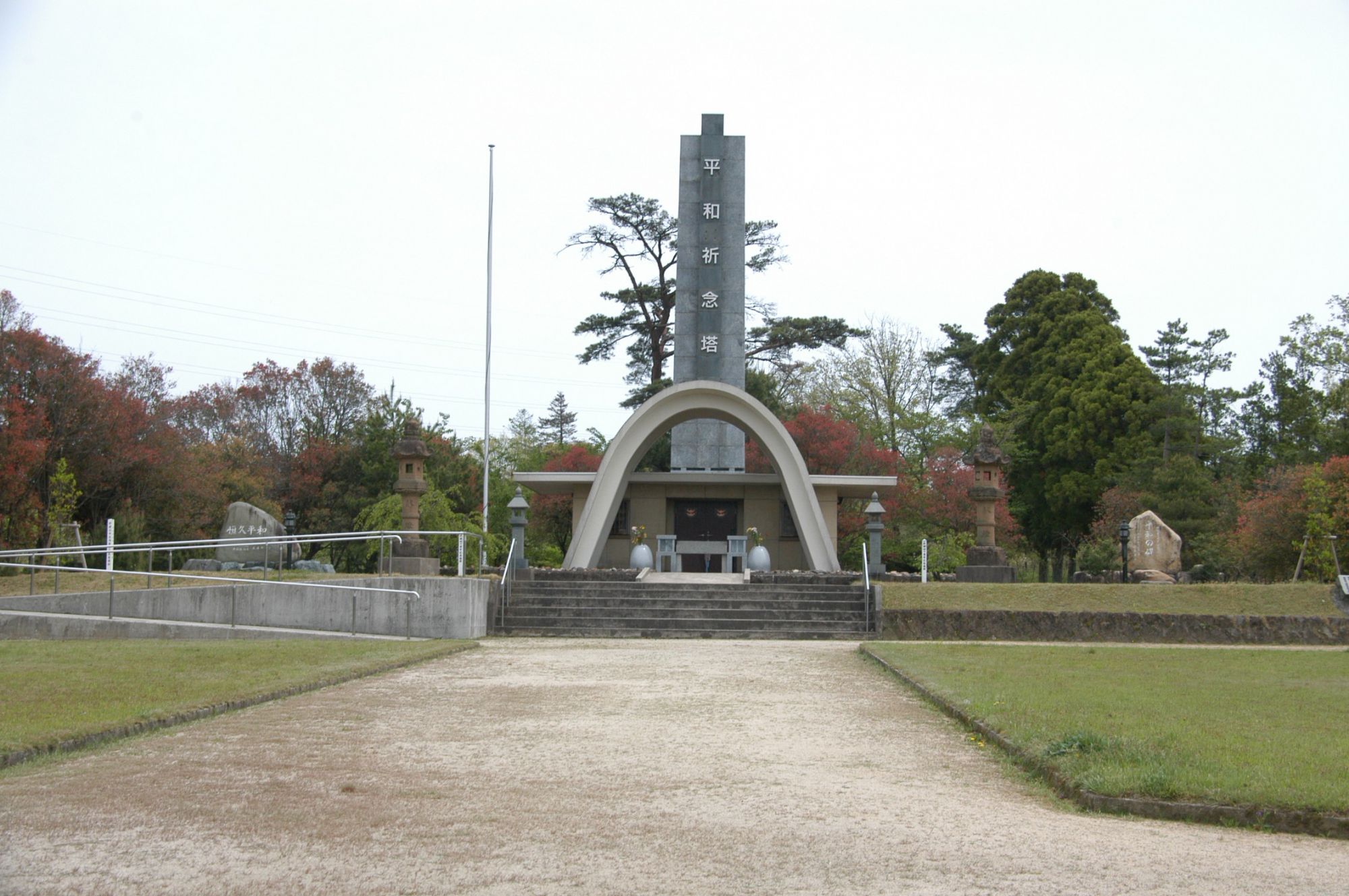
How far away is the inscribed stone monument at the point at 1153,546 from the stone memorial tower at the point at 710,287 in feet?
31.2

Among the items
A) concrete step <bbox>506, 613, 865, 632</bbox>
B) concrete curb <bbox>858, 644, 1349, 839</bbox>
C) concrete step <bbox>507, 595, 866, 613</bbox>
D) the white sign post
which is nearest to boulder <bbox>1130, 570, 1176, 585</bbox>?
concrete step <bbox>507, 595, 866, 613</bbox>

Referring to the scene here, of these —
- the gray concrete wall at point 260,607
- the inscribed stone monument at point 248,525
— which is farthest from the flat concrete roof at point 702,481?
the gray concrete wall at point 260,607

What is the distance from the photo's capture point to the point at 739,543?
89.5 ft

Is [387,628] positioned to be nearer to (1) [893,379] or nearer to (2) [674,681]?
(2) [674,681]

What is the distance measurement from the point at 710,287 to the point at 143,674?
2090 cm

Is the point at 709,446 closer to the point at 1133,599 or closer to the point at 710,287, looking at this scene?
the point at 710,287

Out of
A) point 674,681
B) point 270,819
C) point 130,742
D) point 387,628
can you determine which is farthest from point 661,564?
point 270,819

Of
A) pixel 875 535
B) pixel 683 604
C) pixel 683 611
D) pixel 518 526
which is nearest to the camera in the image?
pixel 683 611

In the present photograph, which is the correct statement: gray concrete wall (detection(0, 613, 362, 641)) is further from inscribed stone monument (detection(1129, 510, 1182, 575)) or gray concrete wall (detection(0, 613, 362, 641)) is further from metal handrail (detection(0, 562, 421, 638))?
inscribed stone monument (detection(1129, 510, 1182, 575))

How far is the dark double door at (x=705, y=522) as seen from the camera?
2988 cm

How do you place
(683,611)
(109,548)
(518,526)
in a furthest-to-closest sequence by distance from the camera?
(518,526) → (683,611) → (109,548)

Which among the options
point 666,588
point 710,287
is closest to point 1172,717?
point 666,588

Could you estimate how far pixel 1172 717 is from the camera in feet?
26.1

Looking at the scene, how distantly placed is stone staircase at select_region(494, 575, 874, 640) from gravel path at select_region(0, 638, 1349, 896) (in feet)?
32.8
